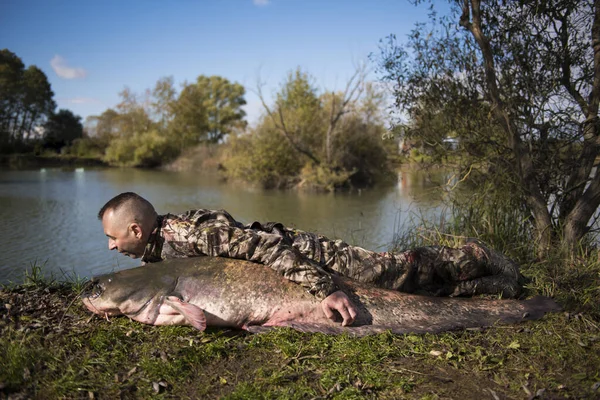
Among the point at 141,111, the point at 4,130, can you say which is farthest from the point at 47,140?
the point at 141,111

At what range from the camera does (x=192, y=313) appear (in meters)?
3.93

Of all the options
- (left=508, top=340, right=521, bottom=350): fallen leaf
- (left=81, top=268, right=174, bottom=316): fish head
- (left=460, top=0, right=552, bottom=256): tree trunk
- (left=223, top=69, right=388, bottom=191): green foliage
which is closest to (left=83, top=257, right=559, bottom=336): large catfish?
(left=81, top=268, right=174, bottom=316): fish head

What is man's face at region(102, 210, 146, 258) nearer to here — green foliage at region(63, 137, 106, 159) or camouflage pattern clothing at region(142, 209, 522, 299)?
camouflage pattern clothing at region(142, 209, 522, 299)

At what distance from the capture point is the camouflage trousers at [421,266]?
4727 millimetres

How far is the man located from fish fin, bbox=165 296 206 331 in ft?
1.99

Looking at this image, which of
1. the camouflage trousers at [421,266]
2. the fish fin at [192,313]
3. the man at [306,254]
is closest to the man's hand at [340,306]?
the man at [306,254]

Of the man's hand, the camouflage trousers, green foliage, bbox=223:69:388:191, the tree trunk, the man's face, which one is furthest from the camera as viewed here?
green foliage, bbox=223:69:388:191

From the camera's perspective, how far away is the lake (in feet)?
30.8

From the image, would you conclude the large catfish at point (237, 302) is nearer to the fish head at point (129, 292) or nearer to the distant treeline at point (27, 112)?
the fish head at point (129, 292)

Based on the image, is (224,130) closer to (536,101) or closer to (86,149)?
(86,149)

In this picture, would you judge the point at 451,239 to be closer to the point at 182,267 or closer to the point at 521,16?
the point at 521,16

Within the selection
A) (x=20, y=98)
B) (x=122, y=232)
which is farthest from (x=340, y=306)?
(x=20, y=98)

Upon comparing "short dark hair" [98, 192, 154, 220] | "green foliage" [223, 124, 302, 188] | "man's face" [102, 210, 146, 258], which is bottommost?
"man's face" [102, 210, 146, 258]

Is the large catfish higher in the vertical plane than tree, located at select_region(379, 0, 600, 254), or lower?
lower
